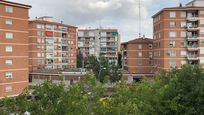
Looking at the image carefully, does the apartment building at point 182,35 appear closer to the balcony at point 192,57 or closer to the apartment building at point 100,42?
the balcony at point 192,57

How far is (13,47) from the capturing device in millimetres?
32688

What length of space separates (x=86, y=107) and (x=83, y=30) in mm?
65616

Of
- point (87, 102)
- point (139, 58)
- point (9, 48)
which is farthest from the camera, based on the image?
point (139, 58)

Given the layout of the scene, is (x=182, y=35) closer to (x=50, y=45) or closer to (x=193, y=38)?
(x=193, y=38)

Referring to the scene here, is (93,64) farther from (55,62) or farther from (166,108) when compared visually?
(166,108)

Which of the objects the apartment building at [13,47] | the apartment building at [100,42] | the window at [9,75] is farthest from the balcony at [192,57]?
the apartment building at [100,42]

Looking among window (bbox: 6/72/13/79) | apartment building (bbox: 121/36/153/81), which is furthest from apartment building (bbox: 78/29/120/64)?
window (bbox: 6/72/13/79)

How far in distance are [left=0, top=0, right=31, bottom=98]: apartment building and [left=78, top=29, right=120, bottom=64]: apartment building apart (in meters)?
38.3

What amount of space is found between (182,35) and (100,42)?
37.1m

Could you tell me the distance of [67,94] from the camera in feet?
34.2

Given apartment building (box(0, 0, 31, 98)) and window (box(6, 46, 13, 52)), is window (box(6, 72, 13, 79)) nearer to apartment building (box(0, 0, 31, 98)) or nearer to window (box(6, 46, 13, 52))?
apartment building (box(0, 0, 31, 98))

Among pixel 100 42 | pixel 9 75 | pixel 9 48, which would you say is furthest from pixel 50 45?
pixel 9 75

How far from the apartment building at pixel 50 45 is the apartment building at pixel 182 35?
1255 inches

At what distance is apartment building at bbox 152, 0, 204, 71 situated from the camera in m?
39.1
